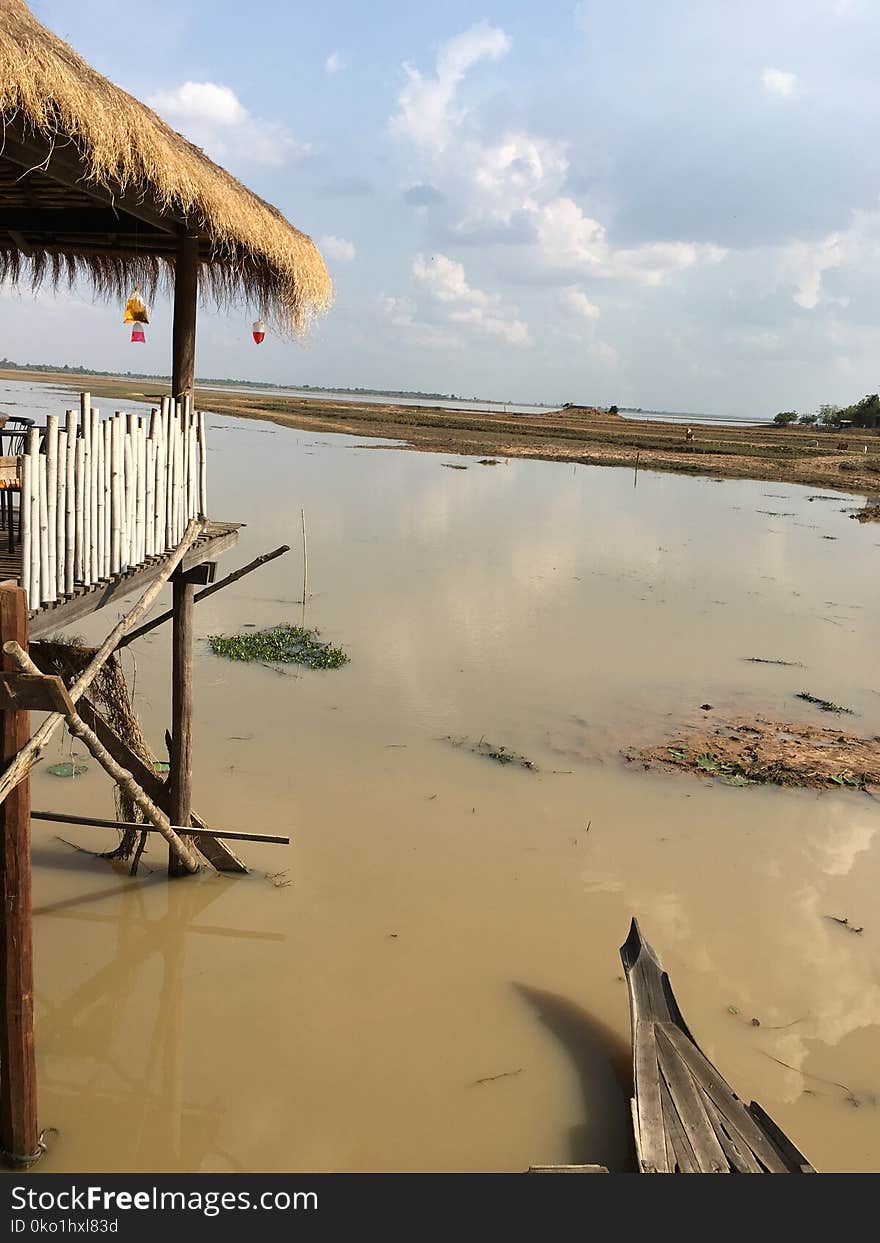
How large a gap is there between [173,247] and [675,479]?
32122 millimetres

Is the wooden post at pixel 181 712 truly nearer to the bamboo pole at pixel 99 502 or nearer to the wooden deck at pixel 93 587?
the wooden deck at pixel 93 587

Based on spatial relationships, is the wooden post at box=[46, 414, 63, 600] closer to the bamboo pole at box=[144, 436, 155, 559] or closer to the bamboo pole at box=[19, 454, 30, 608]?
the bamboo pole at box=[19, 454, 30, 608]

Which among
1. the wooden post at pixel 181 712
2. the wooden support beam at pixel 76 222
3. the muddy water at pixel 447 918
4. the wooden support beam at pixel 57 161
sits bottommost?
the muddy water at pixel 447 918

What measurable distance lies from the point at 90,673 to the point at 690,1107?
11.6 ft

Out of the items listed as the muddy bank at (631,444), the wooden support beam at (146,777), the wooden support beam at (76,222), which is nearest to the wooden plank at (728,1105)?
the wooden support beam at (146,777)

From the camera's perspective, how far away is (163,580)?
522 cm

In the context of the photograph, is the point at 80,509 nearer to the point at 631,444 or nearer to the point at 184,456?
the point at 184,456

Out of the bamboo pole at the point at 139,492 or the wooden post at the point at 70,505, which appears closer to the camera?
the wooden post at the point at 70,505

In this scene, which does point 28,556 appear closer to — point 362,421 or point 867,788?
point 867,788

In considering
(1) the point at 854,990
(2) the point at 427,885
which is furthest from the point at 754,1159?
(2) the point at 427,885

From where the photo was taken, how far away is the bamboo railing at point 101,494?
400 cm

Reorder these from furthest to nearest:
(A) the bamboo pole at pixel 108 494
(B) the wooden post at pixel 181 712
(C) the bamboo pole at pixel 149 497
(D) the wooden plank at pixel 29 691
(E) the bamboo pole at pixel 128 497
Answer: (B) the wooden post at pixel 181 712 → (C) the bamboo pole at pixel 149 497 → (E) the bamboo pole at pixel 128 497 → (A) the bamboo pole at pixel 108 494 → (D) the wooden plank at pixel 29 691

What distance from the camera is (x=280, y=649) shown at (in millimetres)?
11211

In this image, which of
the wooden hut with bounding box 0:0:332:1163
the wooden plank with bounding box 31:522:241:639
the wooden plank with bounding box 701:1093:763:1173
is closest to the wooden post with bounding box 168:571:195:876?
the wooden hut with bounding box 0:0:332:1163
